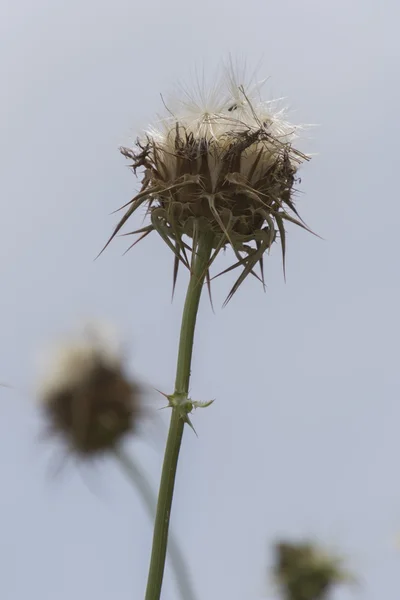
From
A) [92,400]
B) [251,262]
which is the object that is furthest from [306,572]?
[251,262]

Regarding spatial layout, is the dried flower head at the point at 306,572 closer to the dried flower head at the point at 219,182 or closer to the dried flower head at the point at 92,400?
the dried flower head at the point at 92,400

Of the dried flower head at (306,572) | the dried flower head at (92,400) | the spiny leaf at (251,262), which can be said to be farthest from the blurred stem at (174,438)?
the dried flower head at (306,572)

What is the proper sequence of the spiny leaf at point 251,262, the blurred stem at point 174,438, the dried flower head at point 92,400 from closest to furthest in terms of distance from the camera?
1. the blurred stem at point 174,438
2. the spiny leaf at point 251,262
3. the dried flower head at point 92,400

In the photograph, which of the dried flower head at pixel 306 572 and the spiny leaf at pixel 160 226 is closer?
the spiny leaf at pixel 160 226

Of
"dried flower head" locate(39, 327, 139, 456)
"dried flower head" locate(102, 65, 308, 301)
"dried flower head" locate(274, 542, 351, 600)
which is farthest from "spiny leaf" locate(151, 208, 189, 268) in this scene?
"dried flower head" locate(274, 542, 351, 600)

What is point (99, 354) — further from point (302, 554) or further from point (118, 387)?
point (302, 554)

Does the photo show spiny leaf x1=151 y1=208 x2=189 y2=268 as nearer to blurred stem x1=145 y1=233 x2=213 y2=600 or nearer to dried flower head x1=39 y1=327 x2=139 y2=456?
blurred stem x1=145 y1=233 x2=213 y2=600

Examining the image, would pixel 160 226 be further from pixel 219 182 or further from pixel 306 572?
pixel 306 572
